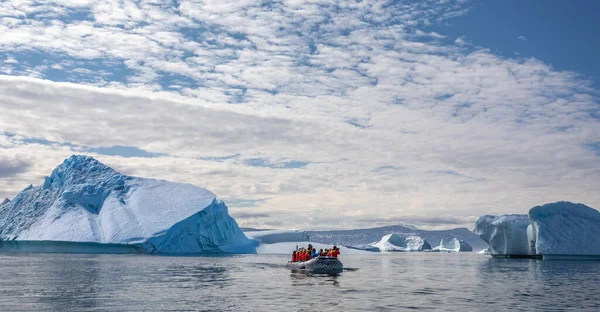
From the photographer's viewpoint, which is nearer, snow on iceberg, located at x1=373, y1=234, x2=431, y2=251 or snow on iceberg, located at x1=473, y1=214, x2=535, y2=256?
snow on iceberg, located at x1=473, y1=214, x2=535, y2=256

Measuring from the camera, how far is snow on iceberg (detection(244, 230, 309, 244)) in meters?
85.5

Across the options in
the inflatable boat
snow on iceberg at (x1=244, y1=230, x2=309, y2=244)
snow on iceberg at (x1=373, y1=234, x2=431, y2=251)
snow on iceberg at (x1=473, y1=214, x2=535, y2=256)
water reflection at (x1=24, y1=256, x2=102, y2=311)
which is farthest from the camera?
snow on iceberg at (x1=373, y1=234, x2=431, y2=251)

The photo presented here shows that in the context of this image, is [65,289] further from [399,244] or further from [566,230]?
[399,244]

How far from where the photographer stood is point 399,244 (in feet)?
492

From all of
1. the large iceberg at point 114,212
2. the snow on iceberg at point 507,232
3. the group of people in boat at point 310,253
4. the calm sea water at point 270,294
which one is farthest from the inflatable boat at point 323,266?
the snow on iceberg at point 507,232

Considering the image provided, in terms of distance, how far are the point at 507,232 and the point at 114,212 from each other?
44.5 meters

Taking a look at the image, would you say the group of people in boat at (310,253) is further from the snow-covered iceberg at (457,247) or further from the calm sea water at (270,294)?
the snow-covered iceberg at (457,247)

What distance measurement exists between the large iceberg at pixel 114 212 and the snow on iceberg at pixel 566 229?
35.0m

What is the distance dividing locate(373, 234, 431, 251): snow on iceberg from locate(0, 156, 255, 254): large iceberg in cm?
7630

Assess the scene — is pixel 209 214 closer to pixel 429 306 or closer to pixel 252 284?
pixel 252 284

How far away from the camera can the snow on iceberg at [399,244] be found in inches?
5738

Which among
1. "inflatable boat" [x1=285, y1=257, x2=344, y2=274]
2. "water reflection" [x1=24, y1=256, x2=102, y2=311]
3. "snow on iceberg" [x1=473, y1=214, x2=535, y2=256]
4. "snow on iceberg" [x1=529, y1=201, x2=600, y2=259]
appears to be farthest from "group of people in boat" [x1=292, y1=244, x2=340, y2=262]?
"snow on iceberg" [x1=473, y1=214, x2=535, y2=256]

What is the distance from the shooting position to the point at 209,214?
6862 centimetres

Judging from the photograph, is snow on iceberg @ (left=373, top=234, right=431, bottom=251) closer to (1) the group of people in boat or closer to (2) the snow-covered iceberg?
(2) the snow-covered iceberg
